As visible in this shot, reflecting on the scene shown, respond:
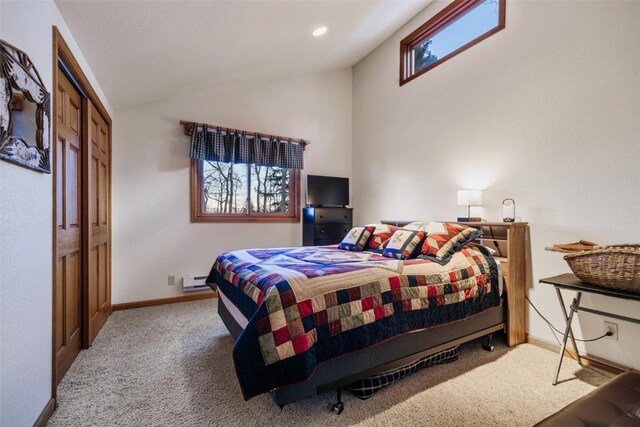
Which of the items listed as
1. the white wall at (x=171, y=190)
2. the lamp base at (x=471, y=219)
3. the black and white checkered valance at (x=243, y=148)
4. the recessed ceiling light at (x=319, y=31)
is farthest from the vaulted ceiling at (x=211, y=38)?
the lamp base at (x=471, y=219)

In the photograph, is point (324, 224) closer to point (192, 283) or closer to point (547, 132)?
point (192, 283)

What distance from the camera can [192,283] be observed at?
3547 millimetres

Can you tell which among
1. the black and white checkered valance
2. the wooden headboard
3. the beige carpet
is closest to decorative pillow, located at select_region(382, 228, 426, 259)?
the wooden headboard

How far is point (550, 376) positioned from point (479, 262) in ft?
2.70

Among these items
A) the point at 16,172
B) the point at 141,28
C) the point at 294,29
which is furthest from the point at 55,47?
the point at 294,29

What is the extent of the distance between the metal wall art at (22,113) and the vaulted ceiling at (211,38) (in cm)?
64

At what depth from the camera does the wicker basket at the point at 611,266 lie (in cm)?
144

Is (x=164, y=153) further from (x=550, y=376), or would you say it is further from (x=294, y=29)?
(x=550, y=376)

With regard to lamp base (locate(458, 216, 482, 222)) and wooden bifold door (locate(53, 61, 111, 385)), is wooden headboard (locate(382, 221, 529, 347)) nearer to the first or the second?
lamp base (locate(458, 216, 482, 222))

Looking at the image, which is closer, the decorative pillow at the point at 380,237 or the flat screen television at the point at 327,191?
the decorative pillow at the point at 380,237

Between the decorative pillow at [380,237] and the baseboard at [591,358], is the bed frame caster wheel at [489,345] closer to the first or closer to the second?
the baseboard at [591,358]

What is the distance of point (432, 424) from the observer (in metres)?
1.45

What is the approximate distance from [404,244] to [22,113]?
2353mm

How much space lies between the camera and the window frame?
3662mm
